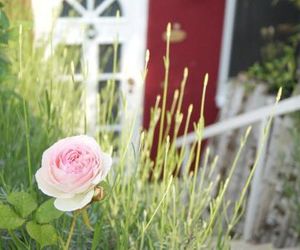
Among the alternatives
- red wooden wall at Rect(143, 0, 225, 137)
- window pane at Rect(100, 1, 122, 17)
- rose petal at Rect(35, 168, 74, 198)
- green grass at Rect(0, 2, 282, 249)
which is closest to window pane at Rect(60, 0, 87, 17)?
window pane at Rect(100, 1, 122, 17)

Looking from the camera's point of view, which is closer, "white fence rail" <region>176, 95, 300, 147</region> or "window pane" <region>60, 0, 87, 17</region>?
"white fence rail" <region>176, 95, 300, 147</region>

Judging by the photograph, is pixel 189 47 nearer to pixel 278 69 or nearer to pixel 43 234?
pixel 278 69

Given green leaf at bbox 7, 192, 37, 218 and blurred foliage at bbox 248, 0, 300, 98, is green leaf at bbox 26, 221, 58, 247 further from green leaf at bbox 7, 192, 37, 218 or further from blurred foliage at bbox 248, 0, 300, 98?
blurred foliage at bbox 248, 0, 300, 98

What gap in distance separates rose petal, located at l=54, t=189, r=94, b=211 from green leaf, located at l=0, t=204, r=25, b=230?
0.44 ft

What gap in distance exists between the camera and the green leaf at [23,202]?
1.35m

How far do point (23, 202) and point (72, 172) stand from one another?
0.20m

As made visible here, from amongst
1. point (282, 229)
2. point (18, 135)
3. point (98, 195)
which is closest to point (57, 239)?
point (98, 195)

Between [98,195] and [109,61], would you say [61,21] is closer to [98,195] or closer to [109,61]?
[109,61]

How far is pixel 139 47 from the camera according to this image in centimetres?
493

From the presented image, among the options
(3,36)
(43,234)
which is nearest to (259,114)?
(3,36)

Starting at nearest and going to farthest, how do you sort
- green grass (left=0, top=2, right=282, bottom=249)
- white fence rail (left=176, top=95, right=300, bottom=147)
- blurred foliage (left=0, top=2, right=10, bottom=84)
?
green grass (left=0, top=2, right=282, bottom=249) < blurred foliage (left=0, top=2, right=10, bottom=84) < white fence rail (left=176, top=95, right=300, bottom=147)

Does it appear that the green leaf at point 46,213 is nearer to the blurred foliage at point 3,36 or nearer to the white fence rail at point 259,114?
the blurred foliage at point 3,36

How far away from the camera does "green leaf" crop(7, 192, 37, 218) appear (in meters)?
1.35

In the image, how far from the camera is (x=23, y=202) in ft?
4.45
